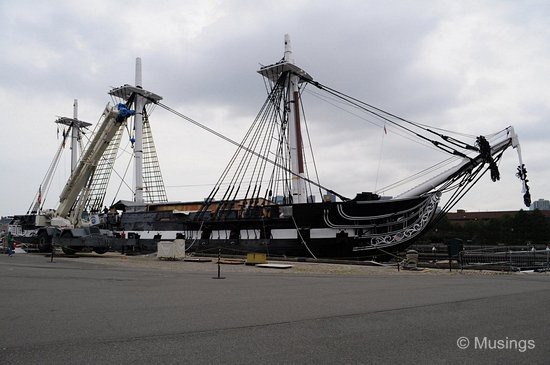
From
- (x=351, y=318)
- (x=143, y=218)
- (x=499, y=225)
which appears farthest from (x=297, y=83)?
(x=499, y=225)

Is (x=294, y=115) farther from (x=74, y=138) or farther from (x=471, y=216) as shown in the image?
(x=471, y=216)

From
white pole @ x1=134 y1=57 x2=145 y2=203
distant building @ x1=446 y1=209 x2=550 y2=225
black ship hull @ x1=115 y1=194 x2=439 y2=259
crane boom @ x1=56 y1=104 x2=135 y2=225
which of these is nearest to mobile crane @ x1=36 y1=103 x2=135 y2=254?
crane boom @ x1=56 y1=104 x2=135 y2=225

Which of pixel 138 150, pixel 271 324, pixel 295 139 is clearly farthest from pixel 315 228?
pixel 271 324

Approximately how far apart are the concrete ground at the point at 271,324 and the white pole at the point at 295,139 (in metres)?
16.6

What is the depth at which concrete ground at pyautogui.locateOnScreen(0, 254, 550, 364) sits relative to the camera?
210 inches

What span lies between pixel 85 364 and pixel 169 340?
1.23 m

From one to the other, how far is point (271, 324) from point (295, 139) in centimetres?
2289

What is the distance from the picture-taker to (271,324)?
23.0 feet

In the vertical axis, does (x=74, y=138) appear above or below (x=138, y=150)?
above

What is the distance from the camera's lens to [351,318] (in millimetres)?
7535

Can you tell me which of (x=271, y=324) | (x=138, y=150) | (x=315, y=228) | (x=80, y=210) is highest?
(x=138, y=150)

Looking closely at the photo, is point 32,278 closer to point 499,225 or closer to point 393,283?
point 393,283

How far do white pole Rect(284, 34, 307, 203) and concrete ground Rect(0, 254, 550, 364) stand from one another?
655 inches

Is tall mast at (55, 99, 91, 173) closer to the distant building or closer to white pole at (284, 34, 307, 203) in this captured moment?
white pole at (284, 34, 307, 203)
